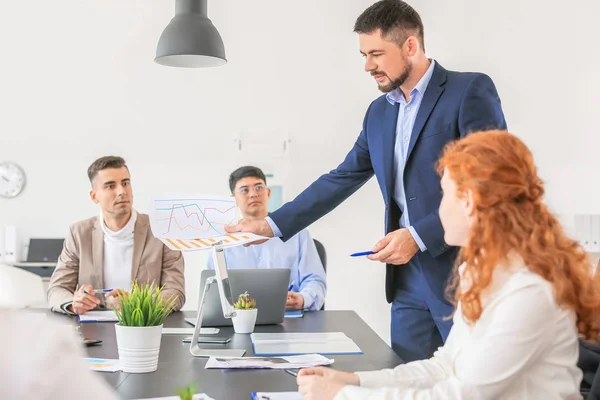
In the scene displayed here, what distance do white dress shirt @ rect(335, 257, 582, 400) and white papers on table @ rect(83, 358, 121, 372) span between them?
Result: 0.72 m

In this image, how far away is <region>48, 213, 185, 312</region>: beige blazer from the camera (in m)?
3.12

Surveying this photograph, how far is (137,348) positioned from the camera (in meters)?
1.72

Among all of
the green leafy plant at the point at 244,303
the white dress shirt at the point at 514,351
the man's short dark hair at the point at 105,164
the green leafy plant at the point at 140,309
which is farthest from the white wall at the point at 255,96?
the white dress shirt at the point at 514,351

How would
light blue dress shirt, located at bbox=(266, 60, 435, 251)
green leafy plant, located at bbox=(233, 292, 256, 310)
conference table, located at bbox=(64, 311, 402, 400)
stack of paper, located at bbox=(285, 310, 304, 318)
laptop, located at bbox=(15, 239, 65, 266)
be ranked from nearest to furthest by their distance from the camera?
conference table, located at bbox=(64, 311, 402, 400), light blue dress shirt, located at bbox=(266, 60, 435, 251), green leafy plant, located at bbox=(233, 292, 256, 310), stack of paper, located at bbox=(285, 310, 304, 318), laptop, located at bbox=(15, 239, 65, 266)

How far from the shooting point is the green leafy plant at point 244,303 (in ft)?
7.94

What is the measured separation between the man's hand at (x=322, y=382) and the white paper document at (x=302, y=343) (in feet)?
2.13

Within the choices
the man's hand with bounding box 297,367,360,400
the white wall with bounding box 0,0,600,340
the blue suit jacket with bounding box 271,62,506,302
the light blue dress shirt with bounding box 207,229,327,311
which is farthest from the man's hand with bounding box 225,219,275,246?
the white wall with bounding box 0,0,600,340

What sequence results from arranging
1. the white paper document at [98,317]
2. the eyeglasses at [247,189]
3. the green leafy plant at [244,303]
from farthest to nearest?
the eyeglasses at [247,189] < the white paper document at [98,317] < the green leafy plant at [244,303]

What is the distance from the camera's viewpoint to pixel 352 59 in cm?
521

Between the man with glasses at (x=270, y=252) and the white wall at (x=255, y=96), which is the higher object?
the white wall at (x=255, y=96)

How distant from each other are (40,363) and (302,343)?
1.52m

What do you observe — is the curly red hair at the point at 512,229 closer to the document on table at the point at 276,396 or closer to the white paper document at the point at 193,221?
the document on table at the point at 276,396

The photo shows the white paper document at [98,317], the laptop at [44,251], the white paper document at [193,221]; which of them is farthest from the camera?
the laptop at [44,251]

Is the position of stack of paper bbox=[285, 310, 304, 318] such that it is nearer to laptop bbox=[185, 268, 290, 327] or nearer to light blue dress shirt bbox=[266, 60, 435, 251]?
laptop bbox=[185, 268, 290, 327]
